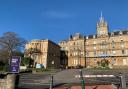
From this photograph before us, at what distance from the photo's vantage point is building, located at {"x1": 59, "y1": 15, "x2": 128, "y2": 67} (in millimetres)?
105438

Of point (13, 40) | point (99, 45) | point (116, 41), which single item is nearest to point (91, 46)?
point (99, 45)

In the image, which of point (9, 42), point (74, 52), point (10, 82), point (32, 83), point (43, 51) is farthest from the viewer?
point (74, 52)

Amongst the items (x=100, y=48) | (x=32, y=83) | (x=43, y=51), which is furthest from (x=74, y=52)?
(x=32, y=83)

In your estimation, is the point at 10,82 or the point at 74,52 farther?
the point at 74,52

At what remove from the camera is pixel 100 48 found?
112250 millimetres

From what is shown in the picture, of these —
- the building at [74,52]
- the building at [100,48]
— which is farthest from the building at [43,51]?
the building at [100,48]

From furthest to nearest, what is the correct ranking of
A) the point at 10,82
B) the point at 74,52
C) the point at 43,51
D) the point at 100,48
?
1. the point at 74,52
2. the point at 100,48
3. the point at 43,51
4. the point at 10,82

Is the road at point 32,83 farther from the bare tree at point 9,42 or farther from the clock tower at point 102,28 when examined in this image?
the clock tower at point 102,28

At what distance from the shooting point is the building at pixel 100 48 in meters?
105

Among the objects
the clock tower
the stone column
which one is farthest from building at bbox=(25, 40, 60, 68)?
the stone column

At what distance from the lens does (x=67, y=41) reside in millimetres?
128875

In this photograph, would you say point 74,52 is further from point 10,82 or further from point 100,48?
point 10,82

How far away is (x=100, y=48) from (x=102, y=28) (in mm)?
10909

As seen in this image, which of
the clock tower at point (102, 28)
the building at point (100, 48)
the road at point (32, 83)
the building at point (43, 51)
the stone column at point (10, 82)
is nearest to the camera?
the stone column at point (10, 82)
